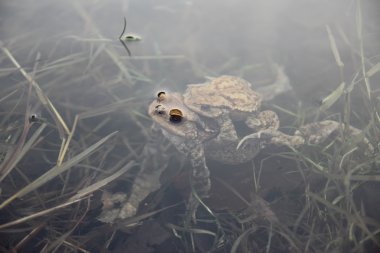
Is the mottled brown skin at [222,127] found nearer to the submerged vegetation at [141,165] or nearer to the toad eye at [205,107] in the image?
the toad eye at [205,107]

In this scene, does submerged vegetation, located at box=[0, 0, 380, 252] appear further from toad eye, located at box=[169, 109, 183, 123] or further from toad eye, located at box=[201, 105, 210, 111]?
toad eye, located at box=[201, 105, 210, 111]

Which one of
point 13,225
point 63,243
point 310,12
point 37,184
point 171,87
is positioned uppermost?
point 310,12

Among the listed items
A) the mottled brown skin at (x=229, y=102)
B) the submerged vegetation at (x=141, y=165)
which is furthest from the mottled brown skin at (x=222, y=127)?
the submerged vegetation at (x=141, y=165)

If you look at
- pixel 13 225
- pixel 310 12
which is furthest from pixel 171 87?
pixel 310 12

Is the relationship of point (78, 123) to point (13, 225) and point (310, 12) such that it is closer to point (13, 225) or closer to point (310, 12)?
point (13, 225)

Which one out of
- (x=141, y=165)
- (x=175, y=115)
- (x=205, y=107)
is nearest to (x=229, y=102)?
(x=205, y=107)

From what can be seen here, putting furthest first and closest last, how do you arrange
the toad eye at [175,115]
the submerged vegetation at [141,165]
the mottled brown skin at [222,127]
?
the mottled brown skin at [222,127] → the toad eye at [175,115] → the submerged vegetation at [141,165]

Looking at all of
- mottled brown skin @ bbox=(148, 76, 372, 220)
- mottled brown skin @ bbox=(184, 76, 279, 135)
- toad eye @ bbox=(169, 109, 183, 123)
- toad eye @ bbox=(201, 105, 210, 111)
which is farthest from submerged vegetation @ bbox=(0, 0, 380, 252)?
toad eye @ bbox=(201, 105, 210, 111)
